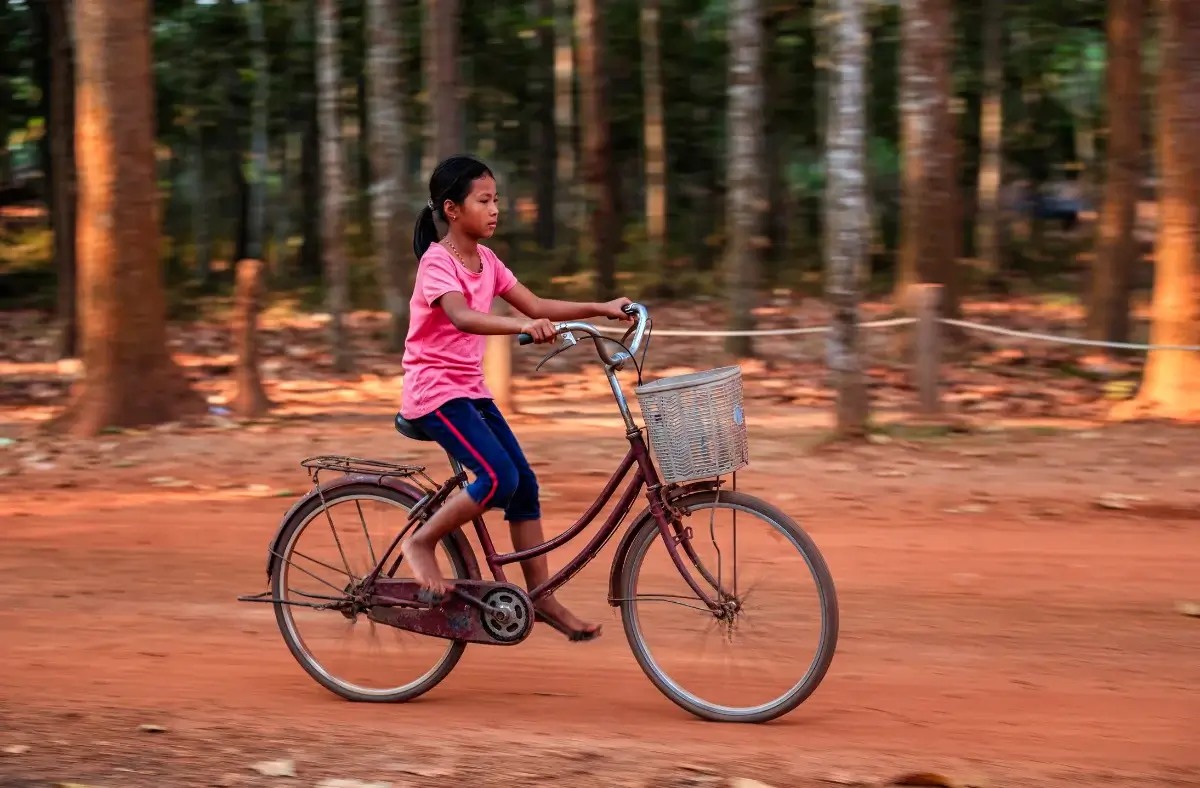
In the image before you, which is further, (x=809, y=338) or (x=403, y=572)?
(x=809, y=338)

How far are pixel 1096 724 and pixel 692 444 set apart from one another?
1788 millimetres

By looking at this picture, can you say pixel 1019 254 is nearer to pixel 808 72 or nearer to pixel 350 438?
pixel 808 72

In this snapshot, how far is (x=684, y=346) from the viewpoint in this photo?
20.0 metres

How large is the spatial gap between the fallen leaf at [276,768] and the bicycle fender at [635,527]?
1.27 meters

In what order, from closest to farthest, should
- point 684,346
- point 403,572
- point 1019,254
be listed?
point 403,572
point 684,346
point 1019,254

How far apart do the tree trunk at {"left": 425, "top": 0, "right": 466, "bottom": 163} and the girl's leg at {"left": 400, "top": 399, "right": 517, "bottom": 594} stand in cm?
1302

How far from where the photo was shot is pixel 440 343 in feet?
16.9

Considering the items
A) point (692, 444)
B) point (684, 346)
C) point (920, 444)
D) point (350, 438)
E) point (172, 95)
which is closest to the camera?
point (692, 444)

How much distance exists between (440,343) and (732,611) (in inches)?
54.6

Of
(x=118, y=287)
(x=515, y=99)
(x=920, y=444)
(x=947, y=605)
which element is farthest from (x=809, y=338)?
(x=515, y=99)

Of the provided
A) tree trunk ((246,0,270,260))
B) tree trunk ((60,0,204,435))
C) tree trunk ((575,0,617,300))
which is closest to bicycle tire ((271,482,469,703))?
tree trunk ((60,0,204,435))

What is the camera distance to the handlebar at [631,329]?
15.8 ft

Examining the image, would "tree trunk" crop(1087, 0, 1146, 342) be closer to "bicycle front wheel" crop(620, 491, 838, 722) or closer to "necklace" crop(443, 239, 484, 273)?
"bicycle front wheel" crop(620, 491, 838, 722)

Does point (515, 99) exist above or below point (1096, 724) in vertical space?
above
